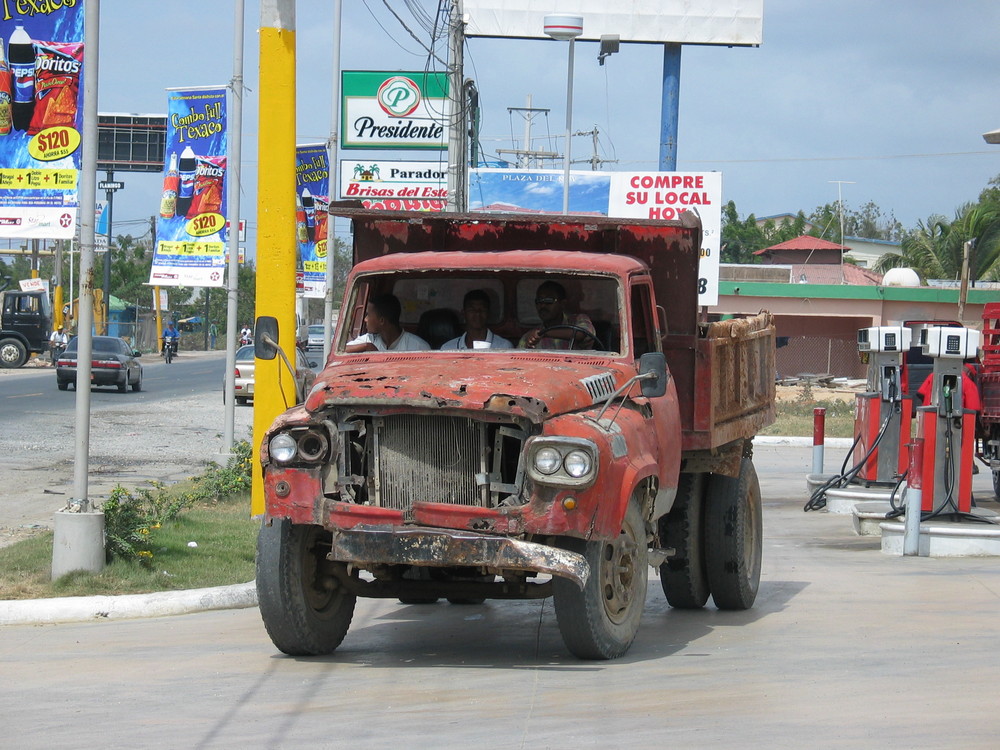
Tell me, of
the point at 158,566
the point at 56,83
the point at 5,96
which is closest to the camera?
the point at 158,566

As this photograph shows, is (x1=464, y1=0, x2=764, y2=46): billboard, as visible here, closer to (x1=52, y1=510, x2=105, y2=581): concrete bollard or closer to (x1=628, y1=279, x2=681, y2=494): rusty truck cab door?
(x1=52, y1=510, x2=105, y2=581): concrete bollard

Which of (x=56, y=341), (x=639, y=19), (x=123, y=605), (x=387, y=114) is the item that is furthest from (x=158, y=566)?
(x=56, y=341)

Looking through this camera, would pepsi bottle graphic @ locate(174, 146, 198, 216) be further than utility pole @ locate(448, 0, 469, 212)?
No

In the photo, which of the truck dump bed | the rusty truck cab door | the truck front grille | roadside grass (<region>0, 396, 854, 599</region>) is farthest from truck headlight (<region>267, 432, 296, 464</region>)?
roadside grass (<region>0, 396, 854, 599</region>)

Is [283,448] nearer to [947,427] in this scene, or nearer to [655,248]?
[655,248]

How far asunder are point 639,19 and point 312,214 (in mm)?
8621

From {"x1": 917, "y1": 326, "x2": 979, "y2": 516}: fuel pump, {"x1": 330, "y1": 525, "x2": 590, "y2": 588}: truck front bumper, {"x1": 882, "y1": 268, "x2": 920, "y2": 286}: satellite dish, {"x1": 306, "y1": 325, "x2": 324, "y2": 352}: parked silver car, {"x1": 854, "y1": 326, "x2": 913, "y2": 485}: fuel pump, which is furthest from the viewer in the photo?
{"x1": 306, "y1": 325, "x2": 324, "y2": 352}: parked silver car

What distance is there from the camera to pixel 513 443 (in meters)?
6.94

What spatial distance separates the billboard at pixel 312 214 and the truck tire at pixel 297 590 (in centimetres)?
1497

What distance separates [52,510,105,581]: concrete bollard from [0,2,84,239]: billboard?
2380 mm

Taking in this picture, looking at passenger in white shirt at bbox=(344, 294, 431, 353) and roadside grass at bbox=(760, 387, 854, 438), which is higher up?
passenger in white shirt at bbox=(344, 294, 431, 353)

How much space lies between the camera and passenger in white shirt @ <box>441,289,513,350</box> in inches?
328

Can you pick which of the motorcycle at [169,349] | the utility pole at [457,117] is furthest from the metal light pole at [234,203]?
the motorcycle at [169,349]

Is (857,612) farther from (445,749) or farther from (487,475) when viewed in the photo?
(445,749)
